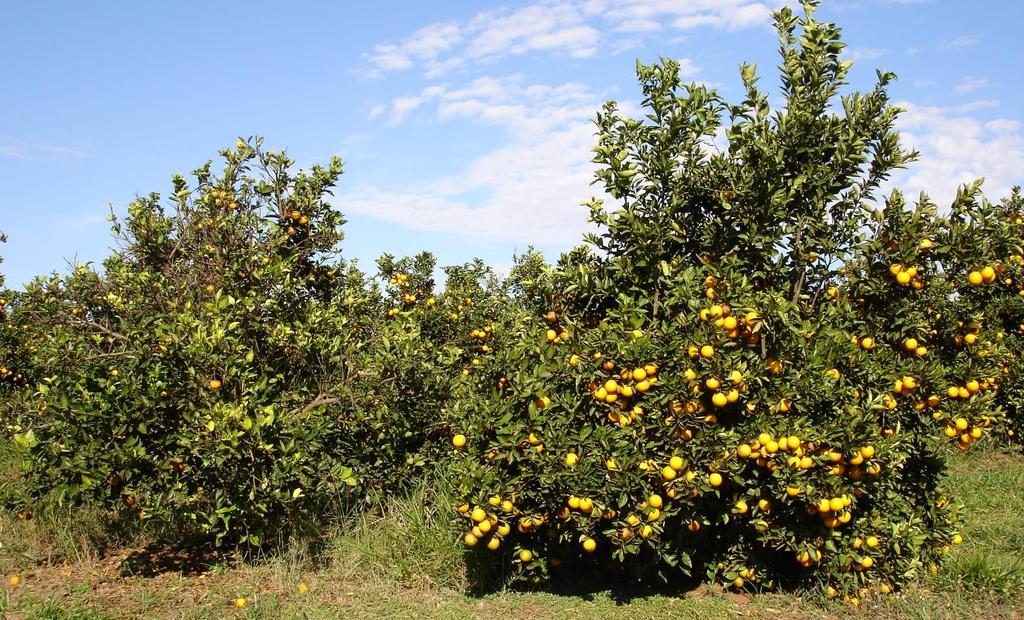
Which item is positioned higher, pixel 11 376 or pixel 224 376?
pixel 11 376

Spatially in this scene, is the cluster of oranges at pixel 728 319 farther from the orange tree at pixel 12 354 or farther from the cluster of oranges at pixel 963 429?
the orange tree at pixel 12 354

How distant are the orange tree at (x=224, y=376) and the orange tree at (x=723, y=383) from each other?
4.25 feet

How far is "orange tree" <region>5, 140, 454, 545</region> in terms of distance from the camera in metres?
4.75

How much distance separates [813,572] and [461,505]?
2159 millimetres

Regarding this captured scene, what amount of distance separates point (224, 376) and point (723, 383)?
10.6ft

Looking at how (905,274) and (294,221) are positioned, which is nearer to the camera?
(905,274)

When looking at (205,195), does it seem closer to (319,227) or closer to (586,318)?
(319,227)

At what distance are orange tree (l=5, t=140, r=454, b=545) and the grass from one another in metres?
0.32

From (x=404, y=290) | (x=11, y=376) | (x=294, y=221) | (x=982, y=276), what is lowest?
(x=982, y=276)

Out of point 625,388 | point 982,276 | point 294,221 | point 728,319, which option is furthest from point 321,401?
point 982,276

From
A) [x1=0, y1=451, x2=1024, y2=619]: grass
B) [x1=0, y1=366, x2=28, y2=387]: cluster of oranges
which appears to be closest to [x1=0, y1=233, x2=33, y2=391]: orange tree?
[x1=0, y1=366, x2=28, y2=387]: cluster of oranges

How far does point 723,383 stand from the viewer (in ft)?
12.7

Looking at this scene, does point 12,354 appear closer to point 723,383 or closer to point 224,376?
point 224,376

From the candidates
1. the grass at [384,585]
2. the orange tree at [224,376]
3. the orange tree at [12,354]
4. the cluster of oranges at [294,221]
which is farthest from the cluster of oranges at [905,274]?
the orange tree at [12,354]
